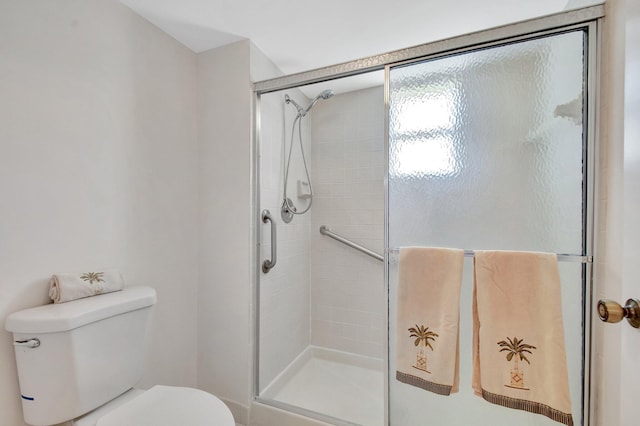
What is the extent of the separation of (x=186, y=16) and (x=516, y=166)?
1.66m

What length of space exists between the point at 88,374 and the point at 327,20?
5.99 feet

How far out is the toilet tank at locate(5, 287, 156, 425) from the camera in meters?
0.91

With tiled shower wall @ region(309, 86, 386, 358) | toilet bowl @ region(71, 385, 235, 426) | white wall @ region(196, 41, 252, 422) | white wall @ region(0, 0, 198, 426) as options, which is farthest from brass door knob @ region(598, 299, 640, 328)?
white wall @ region(0, 0, 198, 426)

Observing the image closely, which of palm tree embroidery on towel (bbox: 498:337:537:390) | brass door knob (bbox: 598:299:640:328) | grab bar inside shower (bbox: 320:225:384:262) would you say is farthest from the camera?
grab bar inside shower (bbox: 320:225:384:262)

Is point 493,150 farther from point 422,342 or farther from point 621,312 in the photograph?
point 422,342

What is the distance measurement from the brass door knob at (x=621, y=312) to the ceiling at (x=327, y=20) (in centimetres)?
129

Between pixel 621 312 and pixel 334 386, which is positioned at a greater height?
pixel 621 312

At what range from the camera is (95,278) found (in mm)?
1129

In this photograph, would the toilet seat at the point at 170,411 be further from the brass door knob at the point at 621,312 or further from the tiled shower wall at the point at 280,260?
the brass door knob at the point at 621,312

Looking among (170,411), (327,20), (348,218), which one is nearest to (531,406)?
(170,411)

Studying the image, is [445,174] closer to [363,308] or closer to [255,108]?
[255,108]

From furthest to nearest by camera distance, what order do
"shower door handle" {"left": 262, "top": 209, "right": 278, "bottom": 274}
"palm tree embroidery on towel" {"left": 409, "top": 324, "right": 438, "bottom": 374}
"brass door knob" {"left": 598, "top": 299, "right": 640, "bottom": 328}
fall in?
"shower door handle" {"left": 262, "top": 209, "right": 278, "bottom": 274} → "palm tree embroidery on towel" {"left": 409, "top": 324, "right": 438, "bottom": 374} → "brass door knob" {"left": 598, "top": 299, "right": 640, "bottom": 328}

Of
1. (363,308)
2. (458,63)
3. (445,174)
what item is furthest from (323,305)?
(458,63)

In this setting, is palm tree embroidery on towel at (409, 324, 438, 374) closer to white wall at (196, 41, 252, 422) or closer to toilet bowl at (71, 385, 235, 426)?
toilet bowl at (71, 385, 235, 426)
